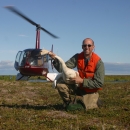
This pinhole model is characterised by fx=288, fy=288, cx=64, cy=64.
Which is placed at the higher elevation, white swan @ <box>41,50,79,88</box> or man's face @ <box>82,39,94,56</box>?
man's face @ <box>82,39,94,56</box>

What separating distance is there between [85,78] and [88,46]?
29.1 inches

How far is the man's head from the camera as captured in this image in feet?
21.6

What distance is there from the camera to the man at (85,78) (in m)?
6.51

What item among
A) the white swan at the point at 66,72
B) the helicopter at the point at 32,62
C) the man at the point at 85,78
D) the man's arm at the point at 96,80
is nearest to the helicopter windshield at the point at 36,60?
the helicopter at the point at 32,62

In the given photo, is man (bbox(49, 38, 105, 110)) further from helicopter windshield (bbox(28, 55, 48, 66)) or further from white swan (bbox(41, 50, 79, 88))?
helicopter windshield (bbox(28, 55, 48, 66))

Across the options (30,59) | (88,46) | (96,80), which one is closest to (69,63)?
(88,46)

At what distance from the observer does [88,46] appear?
21.7 feet

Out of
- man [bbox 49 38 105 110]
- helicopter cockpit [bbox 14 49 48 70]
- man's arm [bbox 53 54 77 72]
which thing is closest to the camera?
man [bbox 49 38 105 110]

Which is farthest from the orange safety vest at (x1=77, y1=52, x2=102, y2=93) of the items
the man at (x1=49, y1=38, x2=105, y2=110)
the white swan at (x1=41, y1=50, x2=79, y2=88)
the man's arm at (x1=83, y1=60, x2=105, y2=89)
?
the white swan at (x1=41, y1=50, x2=79, y2=88)

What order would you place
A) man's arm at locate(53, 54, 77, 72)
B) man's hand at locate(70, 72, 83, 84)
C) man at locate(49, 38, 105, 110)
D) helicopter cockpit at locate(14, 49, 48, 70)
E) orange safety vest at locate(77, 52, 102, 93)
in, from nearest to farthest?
man's hand at locate(70, 72, 83, 84) < man at locate(49, 38, 105, 110) < orange safety vest at locate(77, 52, 102, 93) < man's arm at locate(53, 54, 77, 72) < helicopter cockpit at locate(14, 49, 48, 70)

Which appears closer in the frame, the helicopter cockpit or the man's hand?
the man's hand

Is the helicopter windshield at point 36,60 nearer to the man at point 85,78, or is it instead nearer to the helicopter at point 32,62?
the helicopter at point 32,62

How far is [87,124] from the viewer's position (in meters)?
5.18

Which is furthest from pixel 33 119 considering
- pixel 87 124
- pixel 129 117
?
pixel 129 117
